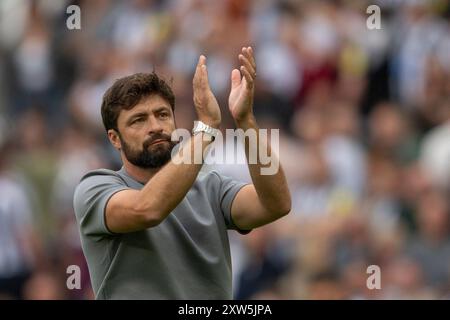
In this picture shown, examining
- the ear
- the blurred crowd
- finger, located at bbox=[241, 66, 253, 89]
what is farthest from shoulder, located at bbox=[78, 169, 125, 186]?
the blurred crowd

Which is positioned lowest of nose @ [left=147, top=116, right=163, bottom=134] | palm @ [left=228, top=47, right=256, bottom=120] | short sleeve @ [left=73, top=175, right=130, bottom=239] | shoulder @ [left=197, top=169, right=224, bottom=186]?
short sleeve @ [left=73, top=175, right=130, bottom=239]

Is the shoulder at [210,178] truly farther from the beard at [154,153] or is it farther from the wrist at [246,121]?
the wrist at [246,121]

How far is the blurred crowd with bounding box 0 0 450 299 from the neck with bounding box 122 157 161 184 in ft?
9.88

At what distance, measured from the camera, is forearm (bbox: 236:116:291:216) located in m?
4.92

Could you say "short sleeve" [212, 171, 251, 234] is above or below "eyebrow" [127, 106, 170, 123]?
below

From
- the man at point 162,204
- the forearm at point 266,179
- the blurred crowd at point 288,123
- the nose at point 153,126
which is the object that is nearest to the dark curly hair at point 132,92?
the man at point 162,204

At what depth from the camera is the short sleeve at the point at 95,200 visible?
4883mm

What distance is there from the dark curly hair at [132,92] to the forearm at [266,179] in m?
0.34

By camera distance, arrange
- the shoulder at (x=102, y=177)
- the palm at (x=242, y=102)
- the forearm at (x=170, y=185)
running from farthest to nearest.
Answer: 1. the shoulder at (x=102, y=177)
2. the palm at (x=242, y=102)
3. the forearm at (x=170, y=185)

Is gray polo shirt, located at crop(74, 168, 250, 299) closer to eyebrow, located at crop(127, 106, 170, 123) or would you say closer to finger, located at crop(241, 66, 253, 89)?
eyebrow, located at crop(127, 106, 170, 123)

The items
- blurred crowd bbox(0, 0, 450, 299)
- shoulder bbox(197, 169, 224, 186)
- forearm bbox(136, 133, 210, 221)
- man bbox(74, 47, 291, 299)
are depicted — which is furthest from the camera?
blurred crowd bbox(0, 0, 450, 299)

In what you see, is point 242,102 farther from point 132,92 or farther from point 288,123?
point 288,123
